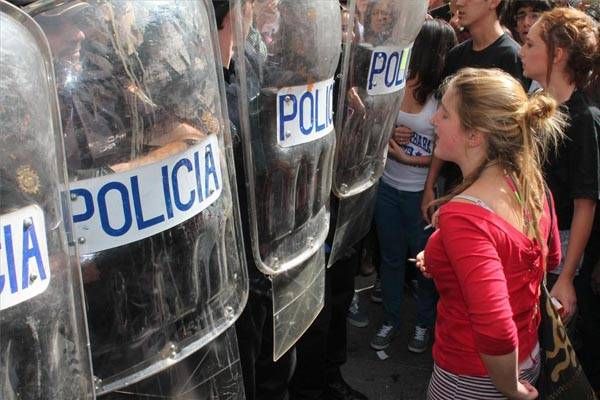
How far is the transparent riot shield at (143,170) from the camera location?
1.18m

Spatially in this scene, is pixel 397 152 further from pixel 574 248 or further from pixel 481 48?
pixel 574 248

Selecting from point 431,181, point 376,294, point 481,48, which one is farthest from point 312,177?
point 376,294

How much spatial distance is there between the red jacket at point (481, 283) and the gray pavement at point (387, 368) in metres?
1.32

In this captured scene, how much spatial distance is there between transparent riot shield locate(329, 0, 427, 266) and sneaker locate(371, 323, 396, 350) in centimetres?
114

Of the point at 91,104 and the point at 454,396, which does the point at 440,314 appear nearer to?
the point at 454,396

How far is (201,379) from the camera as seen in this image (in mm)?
1463

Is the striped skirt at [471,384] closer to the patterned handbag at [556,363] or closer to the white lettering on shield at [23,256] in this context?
the patterned handbag at [556,363]

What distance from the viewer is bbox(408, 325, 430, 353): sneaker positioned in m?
3.51

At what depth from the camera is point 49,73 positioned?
105 cm

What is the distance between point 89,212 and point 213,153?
0.28 meters

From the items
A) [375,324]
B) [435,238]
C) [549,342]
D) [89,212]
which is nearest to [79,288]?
[89,212]

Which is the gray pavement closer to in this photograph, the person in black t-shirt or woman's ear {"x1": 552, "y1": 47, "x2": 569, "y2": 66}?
the person in black t-shirt

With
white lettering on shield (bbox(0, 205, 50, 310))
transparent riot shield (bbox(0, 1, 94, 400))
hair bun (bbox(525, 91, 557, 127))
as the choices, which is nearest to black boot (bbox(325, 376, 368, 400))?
hair bun (bbox(525, 91, 557, 127))

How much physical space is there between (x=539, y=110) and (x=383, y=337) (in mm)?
1968
